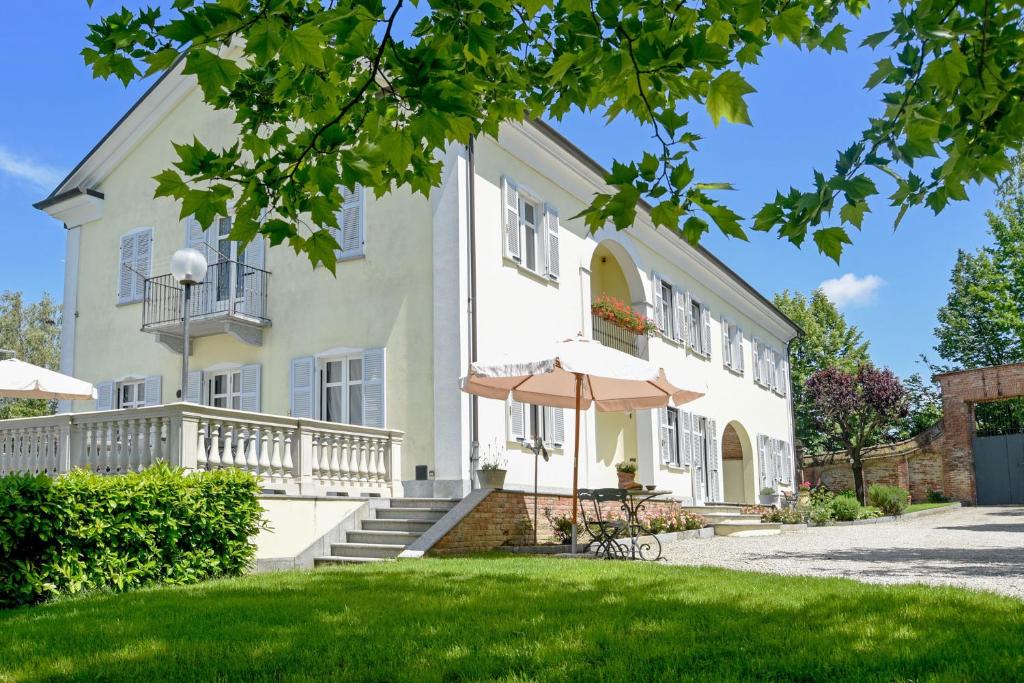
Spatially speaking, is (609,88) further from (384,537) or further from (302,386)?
(302,386)

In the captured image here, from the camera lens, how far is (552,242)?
1709 centimetres

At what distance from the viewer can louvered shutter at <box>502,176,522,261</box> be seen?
51.1 ft

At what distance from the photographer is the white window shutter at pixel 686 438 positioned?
21578 mm

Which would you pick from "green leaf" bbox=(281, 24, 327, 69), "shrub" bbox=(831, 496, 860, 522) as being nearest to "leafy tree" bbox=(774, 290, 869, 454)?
"shrub" bbox=(831, 496, 860, 522)

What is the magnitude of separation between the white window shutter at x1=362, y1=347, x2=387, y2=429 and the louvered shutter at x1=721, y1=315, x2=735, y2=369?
545 inches

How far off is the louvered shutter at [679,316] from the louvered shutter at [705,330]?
63.6 inches

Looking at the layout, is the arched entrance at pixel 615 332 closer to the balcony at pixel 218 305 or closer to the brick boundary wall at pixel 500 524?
the brick boundary wall at pixel 500 524

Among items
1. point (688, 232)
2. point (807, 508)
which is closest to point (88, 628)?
point (688, 232)

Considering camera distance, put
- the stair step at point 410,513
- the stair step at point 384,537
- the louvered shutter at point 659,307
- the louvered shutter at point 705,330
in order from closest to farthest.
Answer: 1. the stair step at point 384,537
2. the stair step at point 410,513
3. the louvered shutter at point 659,307
4. the louvered shutter at point 705,330

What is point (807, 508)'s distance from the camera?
72.6 ft

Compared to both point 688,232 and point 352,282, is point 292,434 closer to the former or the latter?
point 352,282

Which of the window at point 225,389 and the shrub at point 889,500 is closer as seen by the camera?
the window at point 225,389

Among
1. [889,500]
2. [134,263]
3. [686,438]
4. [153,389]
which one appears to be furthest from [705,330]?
[134,263]

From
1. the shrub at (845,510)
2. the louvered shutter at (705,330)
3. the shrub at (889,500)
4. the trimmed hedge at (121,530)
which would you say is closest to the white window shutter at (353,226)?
the trimmed hedge at (121,530)
